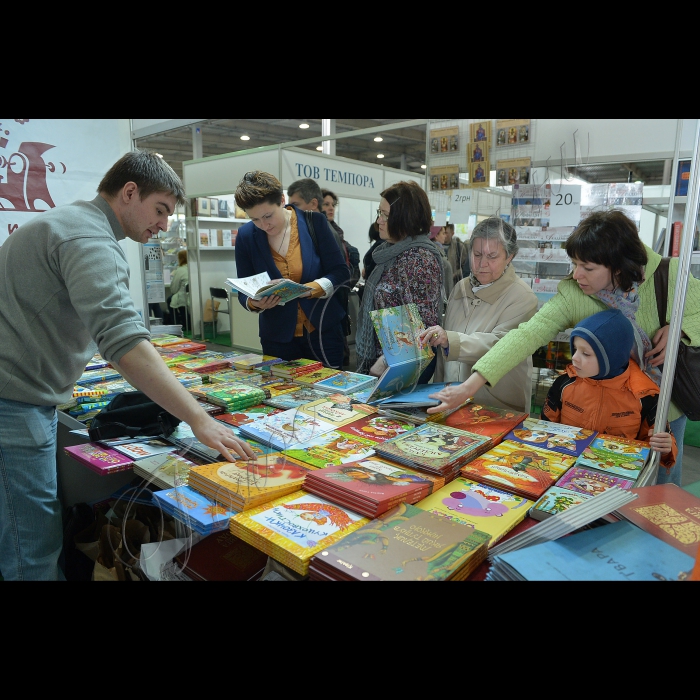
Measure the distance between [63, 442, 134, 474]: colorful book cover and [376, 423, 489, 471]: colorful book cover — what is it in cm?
78

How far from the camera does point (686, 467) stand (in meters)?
3.55

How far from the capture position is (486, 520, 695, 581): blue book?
92cm

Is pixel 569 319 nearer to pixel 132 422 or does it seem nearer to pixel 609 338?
pixel 609 338

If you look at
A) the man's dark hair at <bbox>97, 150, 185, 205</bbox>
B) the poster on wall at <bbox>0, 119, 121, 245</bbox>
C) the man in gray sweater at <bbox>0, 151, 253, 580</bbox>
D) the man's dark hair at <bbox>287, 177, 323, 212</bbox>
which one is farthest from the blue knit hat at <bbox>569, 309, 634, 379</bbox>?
the poster on wall at <bbox>0, 119, 121, 245</bbox>

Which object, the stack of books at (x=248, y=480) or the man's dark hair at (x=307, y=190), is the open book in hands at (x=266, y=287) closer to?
the stack of books at (x=248, y=480)

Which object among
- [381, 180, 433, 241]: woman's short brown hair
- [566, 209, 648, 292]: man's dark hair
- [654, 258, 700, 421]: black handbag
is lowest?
[654, 258, 700, 421]: black handbag

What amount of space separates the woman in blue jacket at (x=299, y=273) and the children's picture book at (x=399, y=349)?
26.4 inches

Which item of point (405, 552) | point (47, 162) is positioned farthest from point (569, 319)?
point (47, 162)

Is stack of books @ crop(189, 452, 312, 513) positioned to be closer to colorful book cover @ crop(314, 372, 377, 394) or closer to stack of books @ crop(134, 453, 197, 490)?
stack of books @ crop(134, 453, 197, 490)

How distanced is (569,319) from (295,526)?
1.31 meters

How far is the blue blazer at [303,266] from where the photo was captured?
8.61 ft

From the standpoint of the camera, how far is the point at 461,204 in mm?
4164

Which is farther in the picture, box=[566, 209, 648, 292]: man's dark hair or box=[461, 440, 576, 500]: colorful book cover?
box=[566, 209, 648, 292]: man's dark hair
